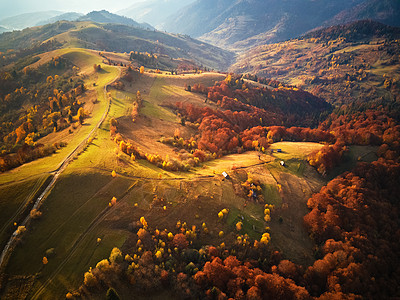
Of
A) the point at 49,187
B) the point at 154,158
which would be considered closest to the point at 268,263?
the point at 154,158

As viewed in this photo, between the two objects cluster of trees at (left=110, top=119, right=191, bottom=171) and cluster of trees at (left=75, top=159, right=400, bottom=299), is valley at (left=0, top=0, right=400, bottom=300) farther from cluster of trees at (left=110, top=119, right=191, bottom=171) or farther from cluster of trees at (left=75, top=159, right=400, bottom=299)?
cluster of trees at (left=110, top=119, right=191, bottom=171)

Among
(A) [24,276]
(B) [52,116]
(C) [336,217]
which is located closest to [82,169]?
(A) [24,276]

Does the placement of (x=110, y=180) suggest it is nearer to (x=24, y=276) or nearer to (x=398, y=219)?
(x=24, y=276)

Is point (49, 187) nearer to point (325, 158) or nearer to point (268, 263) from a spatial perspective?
point (268, 263)

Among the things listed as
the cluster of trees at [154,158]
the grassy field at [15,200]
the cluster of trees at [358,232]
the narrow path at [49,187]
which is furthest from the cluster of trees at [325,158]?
the grassy field at [15,200]

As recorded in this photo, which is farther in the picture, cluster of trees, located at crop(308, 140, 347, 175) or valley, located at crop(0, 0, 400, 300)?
cluster of trees, located at crop(308, 140, 347, 175)

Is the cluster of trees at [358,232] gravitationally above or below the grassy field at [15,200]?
below

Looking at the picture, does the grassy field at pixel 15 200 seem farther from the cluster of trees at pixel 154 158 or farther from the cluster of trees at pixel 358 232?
the cluster of trees at pixel 358 232

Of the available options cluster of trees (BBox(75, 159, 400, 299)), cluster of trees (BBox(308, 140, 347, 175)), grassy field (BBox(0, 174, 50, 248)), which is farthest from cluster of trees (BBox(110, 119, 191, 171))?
cluster of trees (BBox(308, 140, 347, 175))

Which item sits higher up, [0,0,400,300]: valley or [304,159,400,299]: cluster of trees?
[0,0,400,300]: valley

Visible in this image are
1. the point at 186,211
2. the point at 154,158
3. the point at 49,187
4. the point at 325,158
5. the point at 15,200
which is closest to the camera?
the point at 15,200

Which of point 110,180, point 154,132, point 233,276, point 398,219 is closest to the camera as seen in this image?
point 233,276
